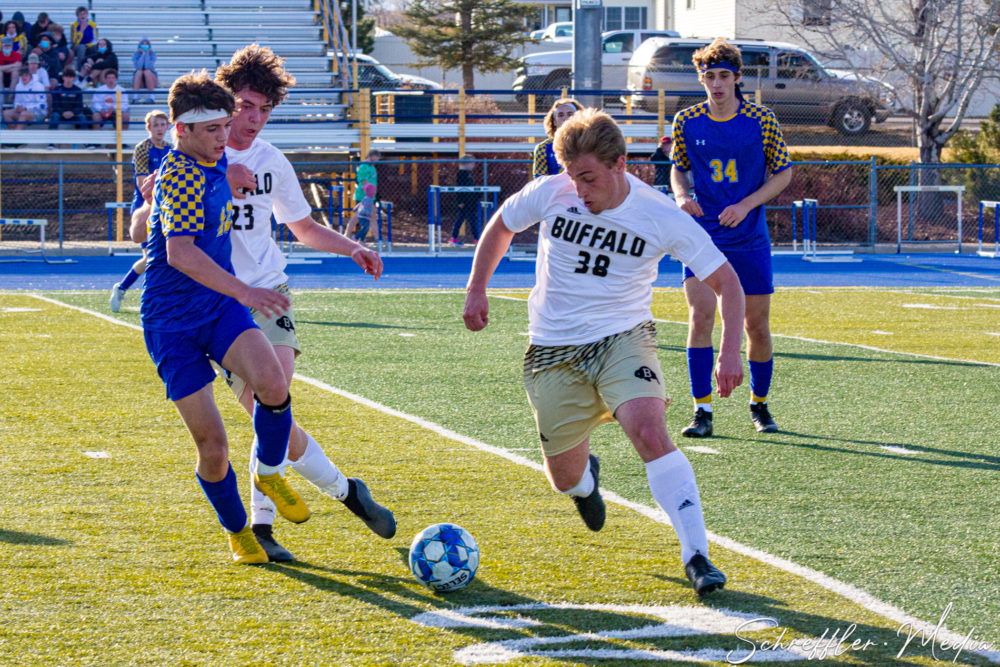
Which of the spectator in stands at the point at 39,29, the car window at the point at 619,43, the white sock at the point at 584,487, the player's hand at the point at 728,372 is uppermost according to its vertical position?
the car window at the point at 619,43

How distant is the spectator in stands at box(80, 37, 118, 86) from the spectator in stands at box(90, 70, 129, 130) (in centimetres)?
16

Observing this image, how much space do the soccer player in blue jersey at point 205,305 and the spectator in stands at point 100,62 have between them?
2311 centimetres

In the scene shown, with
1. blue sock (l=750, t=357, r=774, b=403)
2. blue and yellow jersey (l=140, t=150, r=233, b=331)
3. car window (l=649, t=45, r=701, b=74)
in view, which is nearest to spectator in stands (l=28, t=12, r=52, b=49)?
car window (l=649, t=45, r=701, b=74)

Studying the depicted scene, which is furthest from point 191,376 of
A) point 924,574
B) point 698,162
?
point 698,162

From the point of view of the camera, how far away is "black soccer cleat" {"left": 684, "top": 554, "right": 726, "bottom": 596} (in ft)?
12.9

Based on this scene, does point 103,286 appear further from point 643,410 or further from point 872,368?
point 643,410

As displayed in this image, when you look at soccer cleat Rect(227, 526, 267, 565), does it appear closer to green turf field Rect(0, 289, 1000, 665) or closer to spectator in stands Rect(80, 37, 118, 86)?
green turf field Rect(0, 289, 1000, 665)

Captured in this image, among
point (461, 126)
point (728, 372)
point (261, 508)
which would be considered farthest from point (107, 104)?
point (728, 372)

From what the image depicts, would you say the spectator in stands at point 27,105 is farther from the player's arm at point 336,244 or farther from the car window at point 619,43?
the player's arm at point 336,244

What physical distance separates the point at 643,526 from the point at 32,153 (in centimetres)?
2319

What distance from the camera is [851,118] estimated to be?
30438 millimetres

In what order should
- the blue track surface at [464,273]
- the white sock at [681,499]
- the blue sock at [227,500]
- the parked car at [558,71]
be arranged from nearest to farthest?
1. the white sock at [681,499]
2. the blue sock at [227,500]
3. the blue track surface at [464,273]
4. the parked car at [558,71]

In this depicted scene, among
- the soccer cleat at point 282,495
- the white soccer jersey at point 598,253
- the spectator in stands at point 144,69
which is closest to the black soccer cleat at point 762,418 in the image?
the white soccer jersey at point 598,253

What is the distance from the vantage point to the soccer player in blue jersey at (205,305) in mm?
4172
